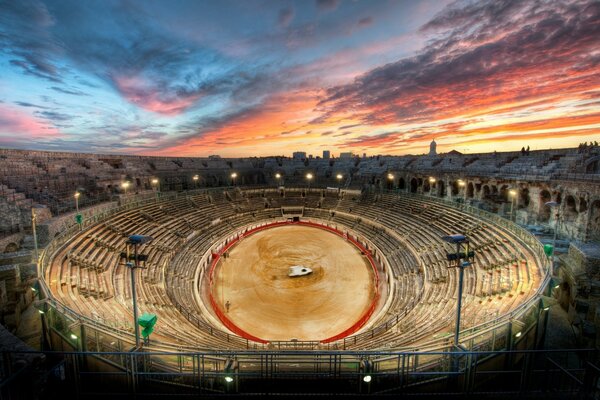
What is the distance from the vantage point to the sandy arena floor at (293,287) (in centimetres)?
1772

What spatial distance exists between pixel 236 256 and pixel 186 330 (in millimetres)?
14610

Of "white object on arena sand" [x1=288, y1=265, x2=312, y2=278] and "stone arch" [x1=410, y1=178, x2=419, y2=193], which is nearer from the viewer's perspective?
"white object on arena sand" [x1=288, y1=265, x2=312, y2=278]

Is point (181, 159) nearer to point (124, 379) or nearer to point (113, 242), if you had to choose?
point (113, 242)

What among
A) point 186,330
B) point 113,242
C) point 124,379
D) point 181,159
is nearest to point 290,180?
point 181,159

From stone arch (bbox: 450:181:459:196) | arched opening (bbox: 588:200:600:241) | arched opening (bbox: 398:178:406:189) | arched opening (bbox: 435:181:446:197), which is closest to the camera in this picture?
arched opening (bbox: 588:200:600:241)

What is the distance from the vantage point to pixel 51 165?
26719 millimetres

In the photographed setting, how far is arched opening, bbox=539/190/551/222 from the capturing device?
21.8 m

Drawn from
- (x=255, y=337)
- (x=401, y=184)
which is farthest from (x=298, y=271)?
(x=401, y=184)

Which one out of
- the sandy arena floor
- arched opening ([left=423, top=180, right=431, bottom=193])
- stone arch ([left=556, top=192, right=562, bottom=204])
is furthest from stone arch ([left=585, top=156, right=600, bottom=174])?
the sandy arena floor

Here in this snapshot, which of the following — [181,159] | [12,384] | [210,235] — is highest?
[181,159]

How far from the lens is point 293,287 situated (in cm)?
2202

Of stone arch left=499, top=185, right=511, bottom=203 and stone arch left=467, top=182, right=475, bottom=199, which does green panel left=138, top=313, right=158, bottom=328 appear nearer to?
stone arch left=499, top=185, right=511, bottom=203

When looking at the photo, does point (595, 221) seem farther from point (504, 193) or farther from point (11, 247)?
point (11, 247)

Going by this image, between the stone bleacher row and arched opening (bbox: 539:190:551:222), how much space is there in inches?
220
